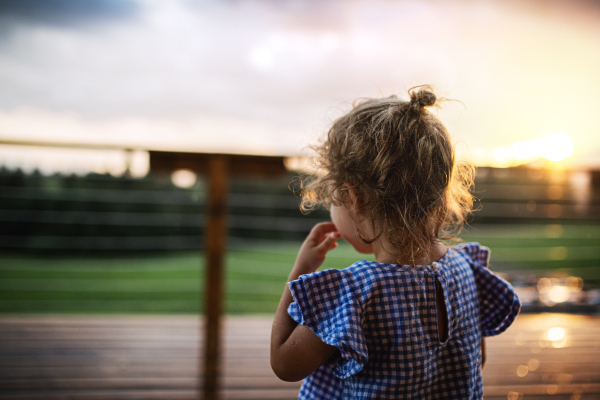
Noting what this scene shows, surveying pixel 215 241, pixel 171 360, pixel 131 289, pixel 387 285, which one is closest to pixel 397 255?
pixel 387 285

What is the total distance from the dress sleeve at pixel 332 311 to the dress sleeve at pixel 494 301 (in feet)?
1.10

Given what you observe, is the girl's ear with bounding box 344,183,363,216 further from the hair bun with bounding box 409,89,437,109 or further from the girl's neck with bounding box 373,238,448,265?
the hair bun with bounding box 409,89,437,109

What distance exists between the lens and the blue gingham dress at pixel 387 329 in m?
0.60

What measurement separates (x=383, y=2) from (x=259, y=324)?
2.27m

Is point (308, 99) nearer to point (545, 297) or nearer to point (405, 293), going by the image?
point (545, 297)

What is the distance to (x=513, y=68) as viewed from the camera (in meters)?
2.63

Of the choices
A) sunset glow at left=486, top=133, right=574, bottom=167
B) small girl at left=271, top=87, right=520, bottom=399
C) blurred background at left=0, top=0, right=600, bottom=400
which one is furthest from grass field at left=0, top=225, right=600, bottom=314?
small girl at left=271, top=87, right=520, bottom=399

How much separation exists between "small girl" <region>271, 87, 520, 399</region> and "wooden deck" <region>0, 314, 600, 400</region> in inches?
28.3

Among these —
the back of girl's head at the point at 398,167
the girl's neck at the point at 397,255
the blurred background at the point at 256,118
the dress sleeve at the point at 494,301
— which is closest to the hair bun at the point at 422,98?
the back of girl's head at the point at 398,167

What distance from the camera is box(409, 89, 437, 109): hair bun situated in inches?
25.4

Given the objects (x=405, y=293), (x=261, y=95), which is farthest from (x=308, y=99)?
(x=405, y=293)

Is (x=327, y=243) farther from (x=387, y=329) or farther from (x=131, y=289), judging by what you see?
(x=131, y=289)

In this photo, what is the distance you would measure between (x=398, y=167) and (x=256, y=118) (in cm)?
365

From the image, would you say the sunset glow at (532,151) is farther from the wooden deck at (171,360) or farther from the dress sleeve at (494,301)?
the dress sleeve at (494,301)
